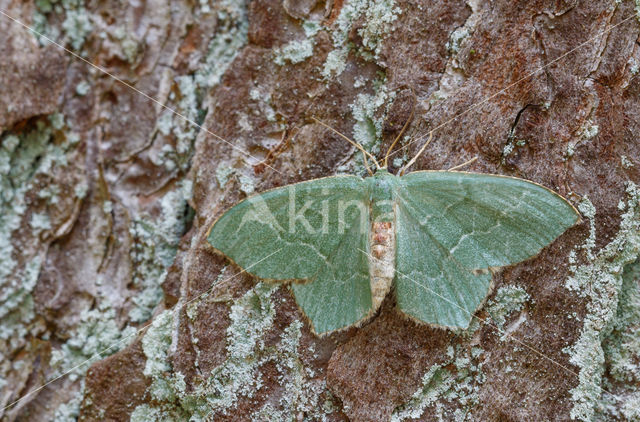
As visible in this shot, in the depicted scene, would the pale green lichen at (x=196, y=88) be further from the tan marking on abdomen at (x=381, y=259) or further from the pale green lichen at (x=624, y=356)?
the pale green lichen at (x=624, y=356)

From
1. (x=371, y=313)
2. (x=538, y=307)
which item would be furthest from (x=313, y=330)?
(x=538, y=307)

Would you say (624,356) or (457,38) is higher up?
(457,38)

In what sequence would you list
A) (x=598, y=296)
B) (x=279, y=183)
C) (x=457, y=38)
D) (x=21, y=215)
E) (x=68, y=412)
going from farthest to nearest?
1. (x=21, y=215)
2. (x=68, y=412)
3. (x=279, y=183)
4. (x=457, y=38)
5. (x=598, y=296)

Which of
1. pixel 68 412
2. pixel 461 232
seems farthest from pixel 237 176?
pixel 68 412

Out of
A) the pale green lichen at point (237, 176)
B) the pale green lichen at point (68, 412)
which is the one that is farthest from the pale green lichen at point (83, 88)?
the pale green lichen at point (68, 412)

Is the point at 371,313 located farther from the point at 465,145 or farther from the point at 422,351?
the point at 465,145

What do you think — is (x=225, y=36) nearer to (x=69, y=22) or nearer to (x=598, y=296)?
(x=69, y=22)

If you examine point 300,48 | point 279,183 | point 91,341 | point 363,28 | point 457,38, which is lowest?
point 91,341
